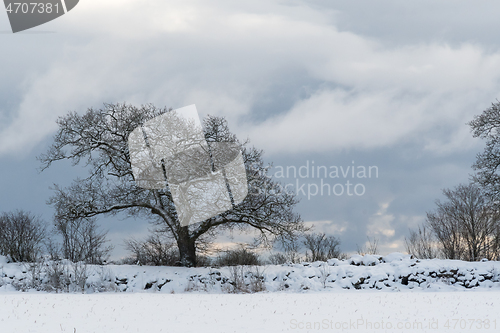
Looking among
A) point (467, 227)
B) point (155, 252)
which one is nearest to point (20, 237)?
point (155, 252)

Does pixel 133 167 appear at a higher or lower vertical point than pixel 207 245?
higher

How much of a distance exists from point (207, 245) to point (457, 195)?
23186 millimetres

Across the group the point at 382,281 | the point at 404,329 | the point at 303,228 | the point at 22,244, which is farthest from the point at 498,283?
the point at 22,244

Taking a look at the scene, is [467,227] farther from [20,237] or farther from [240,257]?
→ [20,237]

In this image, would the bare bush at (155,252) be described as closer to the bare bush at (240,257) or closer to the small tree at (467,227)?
the bare bush at (240,257)

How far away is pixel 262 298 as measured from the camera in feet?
49.9

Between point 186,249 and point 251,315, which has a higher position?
point 186,249

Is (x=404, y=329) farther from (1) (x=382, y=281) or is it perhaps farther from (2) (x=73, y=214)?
(2) (x=73, y=214)

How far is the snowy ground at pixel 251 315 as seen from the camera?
31.9 ft

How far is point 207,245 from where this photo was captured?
24000 millimetres

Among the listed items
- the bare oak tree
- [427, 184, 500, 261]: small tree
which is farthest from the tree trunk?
[427, 184, 500, 261]: small tree

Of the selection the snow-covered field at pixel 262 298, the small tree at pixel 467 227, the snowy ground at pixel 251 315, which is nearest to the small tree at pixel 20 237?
the snow-covered field at pixel 262 298

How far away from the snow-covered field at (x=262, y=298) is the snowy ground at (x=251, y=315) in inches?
1.0

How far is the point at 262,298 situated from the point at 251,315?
4012mm
